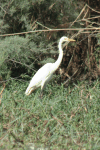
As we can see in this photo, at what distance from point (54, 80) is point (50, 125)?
208 cm

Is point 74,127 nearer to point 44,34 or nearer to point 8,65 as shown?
point 8,65

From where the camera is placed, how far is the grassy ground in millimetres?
2605

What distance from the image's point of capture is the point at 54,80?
16.3 ft

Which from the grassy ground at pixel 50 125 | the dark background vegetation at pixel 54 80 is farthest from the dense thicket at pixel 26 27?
the grassy ground at pixel 50 125

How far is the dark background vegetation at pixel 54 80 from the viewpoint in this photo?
109 inches

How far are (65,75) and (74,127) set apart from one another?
8.05 feet

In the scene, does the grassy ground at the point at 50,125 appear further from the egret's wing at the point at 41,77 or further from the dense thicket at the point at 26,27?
the dense thicket at the point at 26,27

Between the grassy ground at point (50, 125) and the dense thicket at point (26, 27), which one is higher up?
the dense thicket at point (26, 27)

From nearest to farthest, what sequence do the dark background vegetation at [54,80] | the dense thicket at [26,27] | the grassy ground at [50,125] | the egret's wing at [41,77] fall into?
the grassy ground at [50,125], the dark background vegetation at [54,80], the egret's wing at [41,77], the dense thicket at [26,27]

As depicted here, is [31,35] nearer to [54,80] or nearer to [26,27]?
[26,27]

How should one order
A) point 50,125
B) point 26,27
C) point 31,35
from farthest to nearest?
point 26,27, point 31,35, point 50,125

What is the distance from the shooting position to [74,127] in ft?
9.20

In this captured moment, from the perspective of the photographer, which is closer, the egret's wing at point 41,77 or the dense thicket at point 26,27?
the egret's wing at point 41,77

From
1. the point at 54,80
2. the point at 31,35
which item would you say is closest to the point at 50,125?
the point at 54,80
